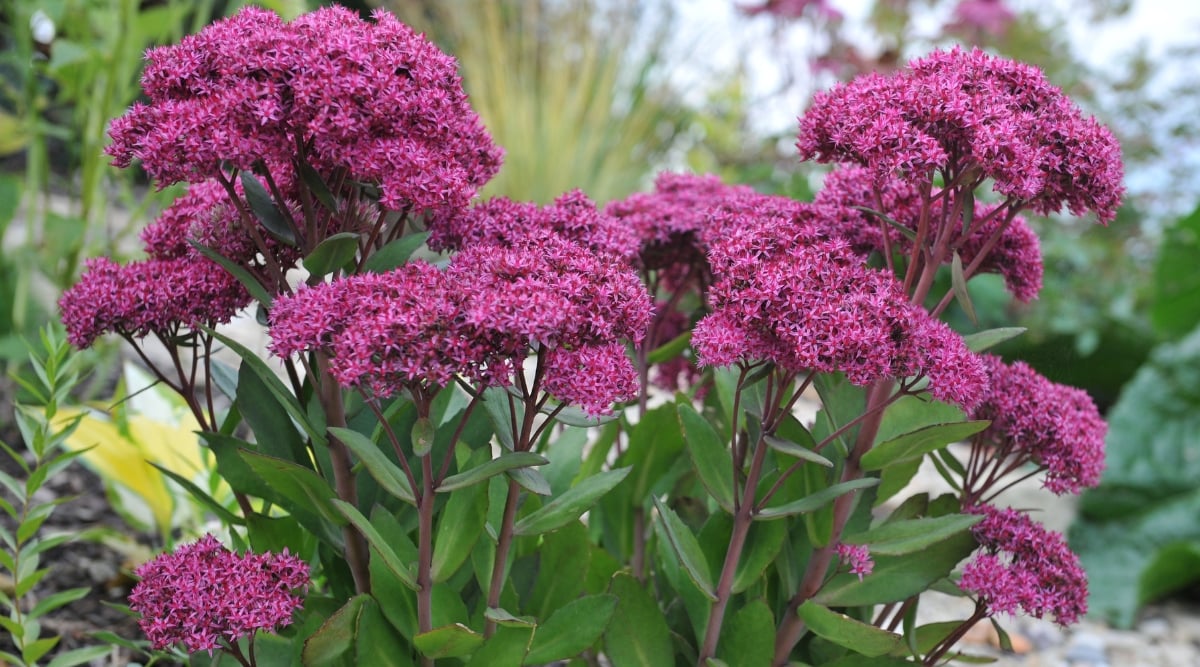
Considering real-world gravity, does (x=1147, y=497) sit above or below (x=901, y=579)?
above

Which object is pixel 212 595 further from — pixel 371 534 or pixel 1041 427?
pixel 1041 427

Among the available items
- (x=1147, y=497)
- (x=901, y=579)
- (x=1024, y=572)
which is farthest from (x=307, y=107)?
(x=1147, y=497)

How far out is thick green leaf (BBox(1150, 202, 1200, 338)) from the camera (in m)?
4.15

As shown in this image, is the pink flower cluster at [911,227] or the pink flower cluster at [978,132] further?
the pink flower cluster at [911,227]

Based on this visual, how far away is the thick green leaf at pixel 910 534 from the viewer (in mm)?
1443

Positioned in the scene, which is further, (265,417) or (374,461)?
(265,417)

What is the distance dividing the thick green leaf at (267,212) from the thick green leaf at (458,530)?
1.38ft

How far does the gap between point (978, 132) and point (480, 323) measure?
27.8 inches

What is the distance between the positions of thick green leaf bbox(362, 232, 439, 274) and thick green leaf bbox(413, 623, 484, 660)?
50 cm

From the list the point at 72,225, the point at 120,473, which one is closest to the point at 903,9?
the point at 72,225

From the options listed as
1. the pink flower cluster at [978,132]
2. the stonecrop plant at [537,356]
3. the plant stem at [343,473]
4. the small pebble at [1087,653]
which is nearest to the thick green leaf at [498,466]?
the stonecrop plant at [537,356]

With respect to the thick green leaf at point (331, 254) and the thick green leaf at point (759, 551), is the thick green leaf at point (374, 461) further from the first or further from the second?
the thick green leaf at point (759, 551)

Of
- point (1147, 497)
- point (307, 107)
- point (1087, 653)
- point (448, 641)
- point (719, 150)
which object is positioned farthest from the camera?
point (719, 150)

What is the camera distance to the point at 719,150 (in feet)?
25.3
